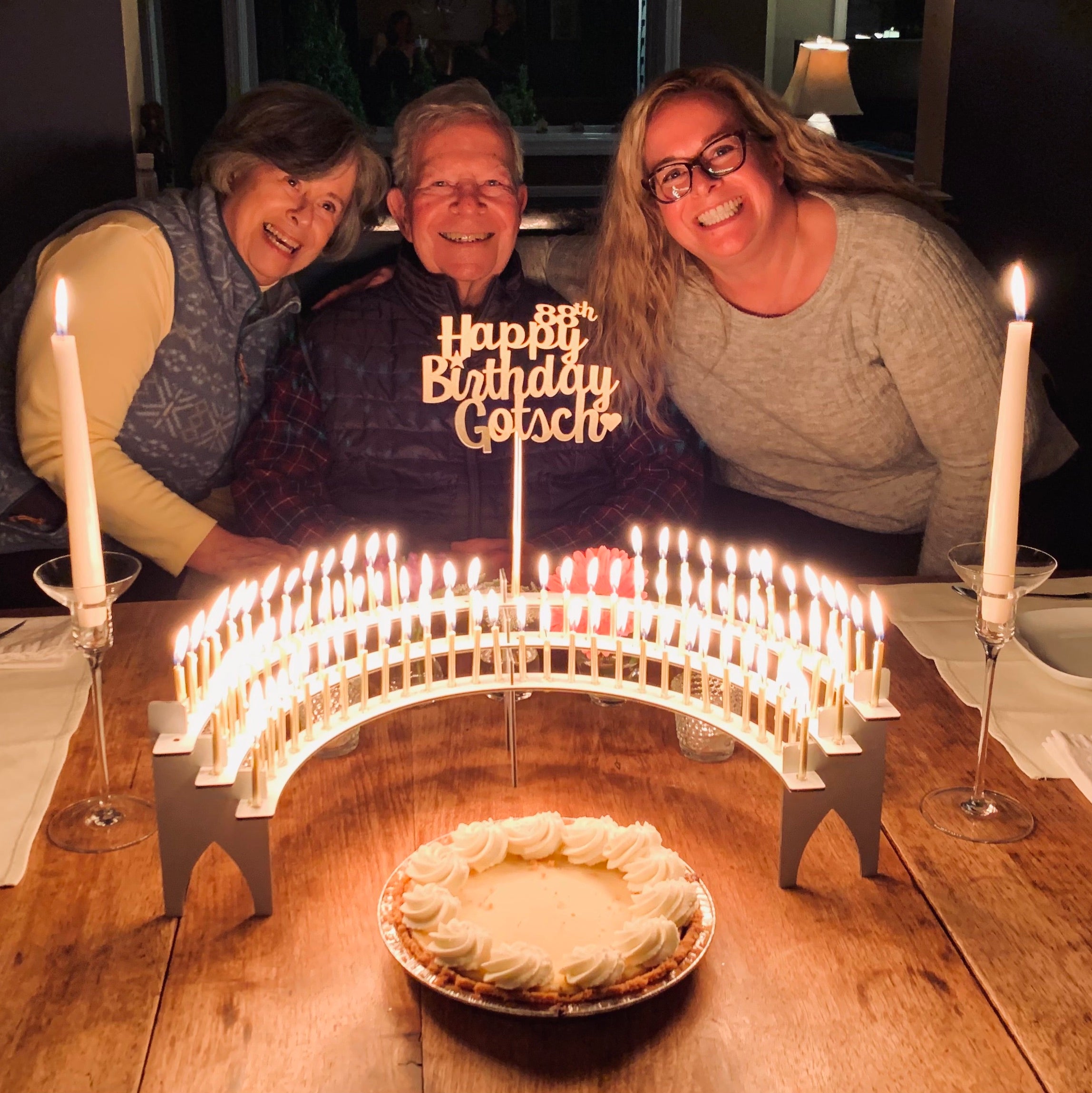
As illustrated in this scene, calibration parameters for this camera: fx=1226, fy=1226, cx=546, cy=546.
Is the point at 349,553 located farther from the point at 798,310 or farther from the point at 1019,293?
the point at 798,310

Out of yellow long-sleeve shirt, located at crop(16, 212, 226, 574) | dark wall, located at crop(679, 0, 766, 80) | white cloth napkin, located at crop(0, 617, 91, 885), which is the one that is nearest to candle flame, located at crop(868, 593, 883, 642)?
white cloth napkin, located at crop(0, 617, 91, 885)

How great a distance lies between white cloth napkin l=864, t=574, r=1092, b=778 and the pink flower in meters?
0.48

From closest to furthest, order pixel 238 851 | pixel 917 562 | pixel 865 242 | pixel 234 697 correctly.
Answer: pixel 238 851, pixel 234 697, pixel 865 242, pixel 917 562

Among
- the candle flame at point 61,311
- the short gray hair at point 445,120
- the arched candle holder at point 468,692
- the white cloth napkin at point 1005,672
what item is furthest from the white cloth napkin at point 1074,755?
the short gray hair at point 445,120

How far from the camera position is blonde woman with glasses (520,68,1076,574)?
8.14 ft

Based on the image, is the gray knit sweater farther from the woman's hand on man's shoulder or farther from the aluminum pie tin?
the aluminum pie tin

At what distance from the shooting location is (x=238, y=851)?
1278mm

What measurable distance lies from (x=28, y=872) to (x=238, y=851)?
0.86 ft

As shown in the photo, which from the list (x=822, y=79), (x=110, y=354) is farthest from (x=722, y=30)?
(x=110, y=354)

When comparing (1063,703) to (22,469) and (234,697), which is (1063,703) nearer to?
(234,697)

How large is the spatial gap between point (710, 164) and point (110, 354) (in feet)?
4.08

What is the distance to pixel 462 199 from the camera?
260 cm

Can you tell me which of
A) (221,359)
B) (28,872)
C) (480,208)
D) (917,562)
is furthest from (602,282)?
(28,872)

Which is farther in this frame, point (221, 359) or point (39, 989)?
point (221, 359)
